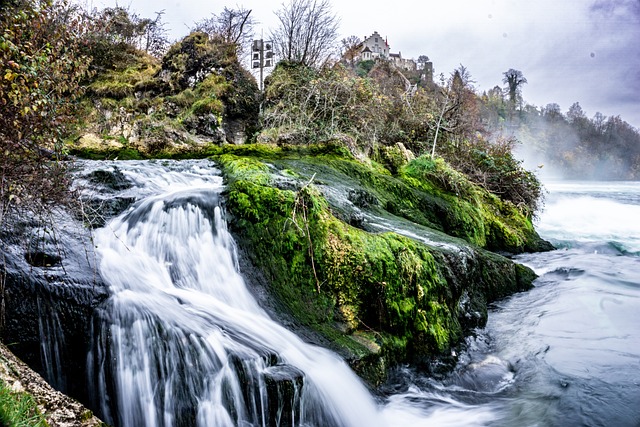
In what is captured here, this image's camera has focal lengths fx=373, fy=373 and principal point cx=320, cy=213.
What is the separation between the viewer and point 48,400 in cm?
191

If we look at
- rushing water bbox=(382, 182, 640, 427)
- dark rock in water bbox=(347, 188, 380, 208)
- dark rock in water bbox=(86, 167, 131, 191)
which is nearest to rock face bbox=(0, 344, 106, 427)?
rushing water bbox=(382, 182, 640, 427)

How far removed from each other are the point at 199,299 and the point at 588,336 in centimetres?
518

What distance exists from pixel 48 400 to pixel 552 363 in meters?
4.98

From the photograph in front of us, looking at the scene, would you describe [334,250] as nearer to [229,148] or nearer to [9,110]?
[9,110]

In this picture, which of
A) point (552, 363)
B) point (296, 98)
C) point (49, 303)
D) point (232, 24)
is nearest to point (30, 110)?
point (49, 303)

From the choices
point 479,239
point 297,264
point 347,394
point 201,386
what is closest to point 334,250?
point 297,264

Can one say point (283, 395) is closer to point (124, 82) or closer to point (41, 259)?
point (41, 259)

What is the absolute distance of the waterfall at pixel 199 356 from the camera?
288 centimetres

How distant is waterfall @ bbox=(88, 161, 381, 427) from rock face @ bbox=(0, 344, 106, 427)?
91 cm

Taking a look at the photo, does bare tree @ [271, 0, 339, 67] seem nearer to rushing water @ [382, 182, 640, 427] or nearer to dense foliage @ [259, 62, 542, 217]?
dense foliage @ [259, 62, 542, 217]

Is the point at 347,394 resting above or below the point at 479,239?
below

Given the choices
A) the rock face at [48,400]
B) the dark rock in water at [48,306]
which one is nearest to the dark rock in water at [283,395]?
the rock face at [48,400]

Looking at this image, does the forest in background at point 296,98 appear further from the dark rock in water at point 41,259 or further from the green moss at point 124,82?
the dark rock in water at point 41,259

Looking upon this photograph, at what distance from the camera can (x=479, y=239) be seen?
7.98m
